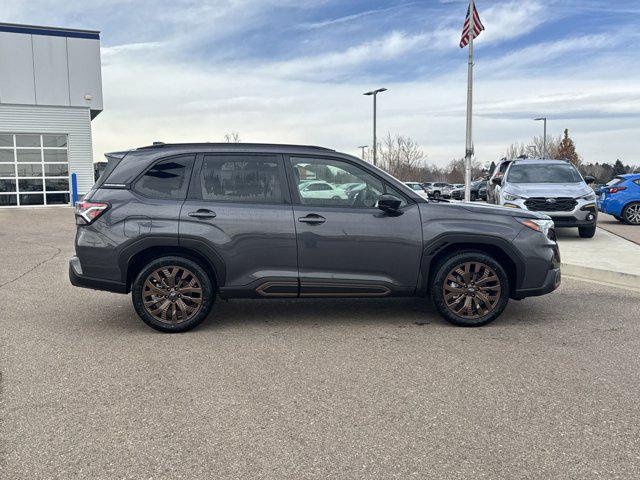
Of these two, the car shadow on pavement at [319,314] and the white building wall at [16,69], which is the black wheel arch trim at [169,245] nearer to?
the car shadow on pavement at [319,314]

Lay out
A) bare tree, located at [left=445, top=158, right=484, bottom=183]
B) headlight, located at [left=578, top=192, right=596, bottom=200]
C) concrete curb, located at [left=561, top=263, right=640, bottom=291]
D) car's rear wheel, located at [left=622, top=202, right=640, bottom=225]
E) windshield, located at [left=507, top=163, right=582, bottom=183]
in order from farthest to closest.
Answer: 1. bare tree, located at [left=445, top=158, right=484, bottom=183]
2. car's rear wheel, located at [left=622, top=202, right=640, bottom=225]
3. windshield, located at [left=507, top=163, right=582, bottom=183]
4. headlight, located at [left=578, top=192, right=596, bottom=200]
5. concrete curb, located at [left=561, top=263, right=640, bottom=291]

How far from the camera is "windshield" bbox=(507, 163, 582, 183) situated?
13790 millimetres

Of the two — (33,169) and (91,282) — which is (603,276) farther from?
(33,169)

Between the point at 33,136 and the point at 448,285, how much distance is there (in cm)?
2694

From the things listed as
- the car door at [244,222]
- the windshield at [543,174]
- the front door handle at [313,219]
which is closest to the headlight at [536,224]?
the front door handle at [313,219]

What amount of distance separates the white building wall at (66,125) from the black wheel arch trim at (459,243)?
2610 centimetres

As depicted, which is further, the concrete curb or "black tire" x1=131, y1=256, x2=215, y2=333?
the concrete curb

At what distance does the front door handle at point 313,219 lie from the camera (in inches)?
223

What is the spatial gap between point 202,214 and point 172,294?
0.81 metres

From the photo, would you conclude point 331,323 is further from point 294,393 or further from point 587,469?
point 587,469

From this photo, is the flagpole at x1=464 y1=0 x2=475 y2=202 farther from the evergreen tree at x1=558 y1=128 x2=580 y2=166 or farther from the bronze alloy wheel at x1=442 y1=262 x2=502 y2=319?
the evergreen tree at x1=558 y1=128 x2=580 y2=166

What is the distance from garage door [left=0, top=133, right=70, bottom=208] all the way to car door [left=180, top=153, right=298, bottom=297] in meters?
25.2

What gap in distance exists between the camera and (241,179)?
580 cm

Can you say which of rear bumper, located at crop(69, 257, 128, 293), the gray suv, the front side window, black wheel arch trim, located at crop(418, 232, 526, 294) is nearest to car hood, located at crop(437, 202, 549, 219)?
the gray suv
